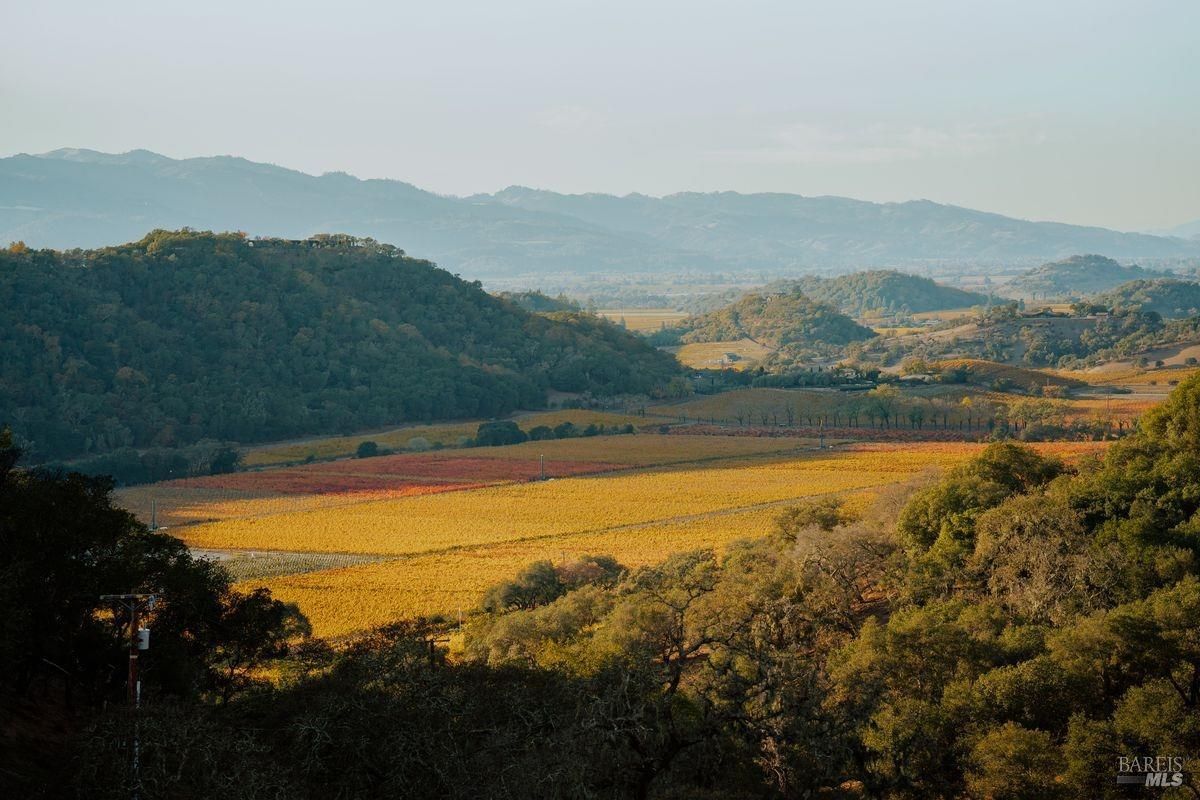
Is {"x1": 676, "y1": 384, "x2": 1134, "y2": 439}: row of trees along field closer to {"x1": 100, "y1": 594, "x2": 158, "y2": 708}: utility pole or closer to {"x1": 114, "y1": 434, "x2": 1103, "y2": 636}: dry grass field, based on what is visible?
{"x1": 114, "y1": 434, "x2": 1103, "y2": 636}: dry grass field

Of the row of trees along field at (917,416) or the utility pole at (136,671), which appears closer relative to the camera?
the utility pole at (136,671)

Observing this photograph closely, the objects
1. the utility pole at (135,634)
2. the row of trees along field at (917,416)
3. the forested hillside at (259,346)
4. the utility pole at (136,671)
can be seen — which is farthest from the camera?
the forested hillside at (259,346)

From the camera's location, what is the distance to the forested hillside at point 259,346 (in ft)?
362

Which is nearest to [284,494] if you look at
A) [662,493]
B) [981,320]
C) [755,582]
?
[662,493]

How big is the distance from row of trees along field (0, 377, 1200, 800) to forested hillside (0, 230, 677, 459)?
7378cm

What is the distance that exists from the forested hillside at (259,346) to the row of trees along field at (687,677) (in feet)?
242

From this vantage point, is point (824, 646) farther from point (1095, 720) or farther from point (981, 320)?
point (981, 320)

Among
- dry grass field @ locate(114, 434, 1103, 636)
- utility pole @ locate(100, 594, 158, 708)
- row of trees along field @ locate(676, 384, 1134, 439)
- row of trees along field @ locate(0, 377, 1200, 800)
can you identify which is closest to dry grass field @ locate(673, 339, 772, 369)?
row of trees along field @ locate(676, 384, 1134, 439)

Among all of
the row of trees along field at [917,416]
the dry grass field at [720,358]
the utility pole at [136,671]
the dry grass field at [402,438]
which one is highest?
the utility pole at [136,671]

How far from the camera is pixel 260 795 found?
18969 millimetres

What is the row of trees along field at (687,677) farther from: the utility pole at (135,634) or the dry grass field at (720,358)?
the dry grass field at (720,358)

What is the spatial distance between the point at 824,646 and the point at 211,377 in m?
98.5

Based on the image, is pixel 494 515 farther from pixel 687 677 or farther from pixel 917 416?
pixel 917 416

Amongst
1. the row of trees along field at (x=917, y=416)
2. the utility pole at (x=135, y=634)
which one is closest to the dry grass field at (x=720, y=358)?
the row of trees along field at (x=917, y=416)
